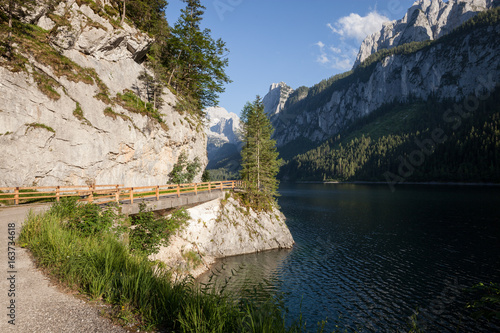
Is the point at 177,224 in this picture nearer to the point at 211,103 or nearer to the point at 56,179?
the point at 56,179

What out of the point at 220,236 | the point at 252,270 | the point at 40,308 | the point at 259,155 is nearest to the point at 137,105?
the point at 259,155

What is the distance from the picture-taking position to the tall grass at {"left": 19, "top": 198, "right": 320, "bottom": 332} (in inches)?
223

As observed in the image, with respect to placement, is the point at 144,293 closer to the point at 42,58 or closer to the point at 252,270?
the point at 252,270

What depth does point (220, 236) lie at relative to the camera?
87.0 feet

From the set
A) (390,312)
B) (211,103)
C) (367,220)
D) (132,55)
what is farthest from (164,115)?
(367,220)

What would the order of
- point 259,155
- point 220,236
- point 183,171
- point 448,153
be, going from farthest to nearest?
point 448,153, point 259,155, point 183,171, point 220,236

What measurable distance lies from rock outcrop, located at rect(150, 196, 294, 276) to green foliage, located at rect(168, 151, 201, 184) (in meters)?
10.8

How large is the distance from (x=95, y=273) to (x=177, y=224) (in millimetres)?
15563

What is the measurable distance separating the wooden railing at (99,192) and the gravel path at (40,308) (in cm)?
804

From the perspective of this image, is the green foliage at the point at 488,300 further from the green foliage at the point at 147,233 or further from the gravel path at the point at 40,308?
the green foliage at the point at 147,233

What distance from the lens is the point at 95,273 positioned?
7.39 meters

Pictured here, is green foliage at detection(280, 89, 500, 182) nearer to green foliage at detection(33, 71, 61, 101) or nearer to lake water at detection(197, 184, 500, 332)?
lake water at detection(197, 184, 500, 332)

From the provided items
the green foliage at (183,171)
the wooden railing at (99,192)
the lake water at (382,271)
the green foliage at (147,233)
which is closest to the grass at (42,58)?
the wooden railing at (99,192)

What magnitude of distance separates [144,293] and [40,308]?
99.6 inches
